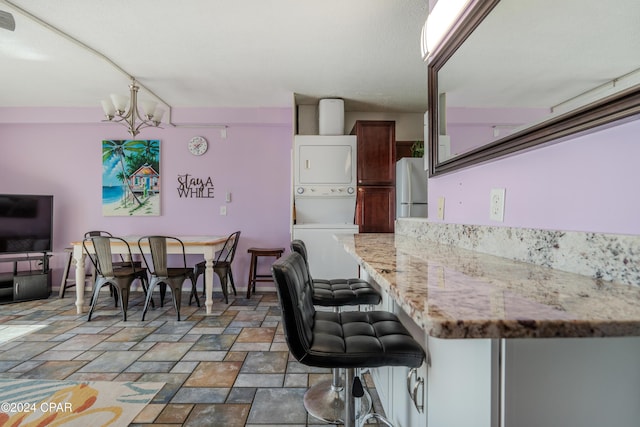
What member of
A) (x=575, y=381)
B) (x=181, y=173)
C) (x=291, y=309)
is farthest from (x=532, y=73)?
(x=181, y=173)

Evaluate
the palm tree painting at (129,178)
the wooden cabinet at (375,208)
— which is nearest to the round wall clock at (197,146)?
the palm tree painting at (129,178)

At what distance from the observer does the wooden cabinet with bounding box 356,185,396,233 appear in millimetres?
3662

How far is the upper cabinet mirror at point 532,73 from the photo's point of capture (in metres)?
0.68

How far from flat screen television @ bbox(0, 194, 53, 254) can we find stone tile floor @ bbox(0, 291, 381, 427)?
2.52 feet

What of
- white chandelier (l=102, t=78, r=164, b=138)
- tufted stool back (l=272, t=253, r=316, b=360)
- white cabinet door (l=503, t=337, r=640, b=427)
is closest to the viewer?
white cabinet door (l=503, t=337, r=640, b=427)

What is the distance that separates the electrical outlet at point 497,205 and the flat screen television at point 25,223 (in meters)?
4.80

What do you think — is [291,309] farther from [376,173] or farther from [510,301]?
[376,173]

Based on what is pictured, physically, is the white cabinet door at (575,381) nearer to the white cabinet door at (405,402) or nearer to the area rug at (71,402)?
the white cabinet door at (405,402)

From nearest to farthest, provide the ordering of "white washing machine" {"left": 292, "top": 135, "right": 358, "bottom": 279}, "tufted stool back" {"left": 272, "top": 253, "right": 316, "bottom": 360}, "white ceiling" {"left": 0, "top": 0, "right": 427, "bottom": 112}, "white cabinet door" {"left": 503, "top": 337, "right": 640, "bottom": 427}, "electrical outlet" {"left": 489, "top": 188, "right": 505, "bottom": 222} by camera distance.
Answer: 1. "white cabinet door" {"left": 503, "top": 337, "right": 640, "bottom": 427}
2. "tufted stool back" {"left": 272, "top": 253, "right": 316, "bottom": 360}
3. "electrical outlet" {"left": 489, "top": 188, "right": 505, "bottom": 222}
4. "white ceiling" {"left": 0, "top": 0, "right": 427, "bottom": 112}
5. "white washing machine" {"left": 292, "top": 135, "right": 358, "bottom": 279}

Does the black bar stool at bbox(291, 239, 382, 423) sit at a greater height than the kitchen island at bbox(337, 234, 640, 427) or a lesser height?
lesser

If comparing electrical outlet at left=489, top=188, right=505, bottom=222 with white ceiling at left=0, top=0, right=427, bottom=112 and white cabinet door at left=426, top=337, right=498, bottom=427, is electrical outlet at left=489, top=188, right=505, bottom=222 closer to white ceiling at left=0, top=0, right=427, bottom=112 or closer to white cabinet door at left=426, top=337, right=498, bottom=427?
white cabinet door at left=426, top=337, right=498, bottom=427

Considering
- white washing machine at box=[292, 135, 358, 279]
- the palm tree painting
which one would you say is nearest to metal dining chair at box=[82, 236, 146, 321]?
the palm tree painting

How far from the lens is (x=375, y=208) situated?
3.67m

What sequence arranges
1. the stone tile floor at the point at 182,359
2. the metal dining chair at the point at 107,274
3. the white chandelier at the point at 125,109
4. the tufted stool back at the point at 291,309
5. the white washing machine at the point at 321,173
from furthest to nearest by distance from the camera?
the white washing machine at the point at 321,173 → the metal dining chair at the point at 107,274 → the white chandelier at the point at 125,109 → the stone tile floor at the point at 182,359 → the tufted stool back at the point at 291,309
